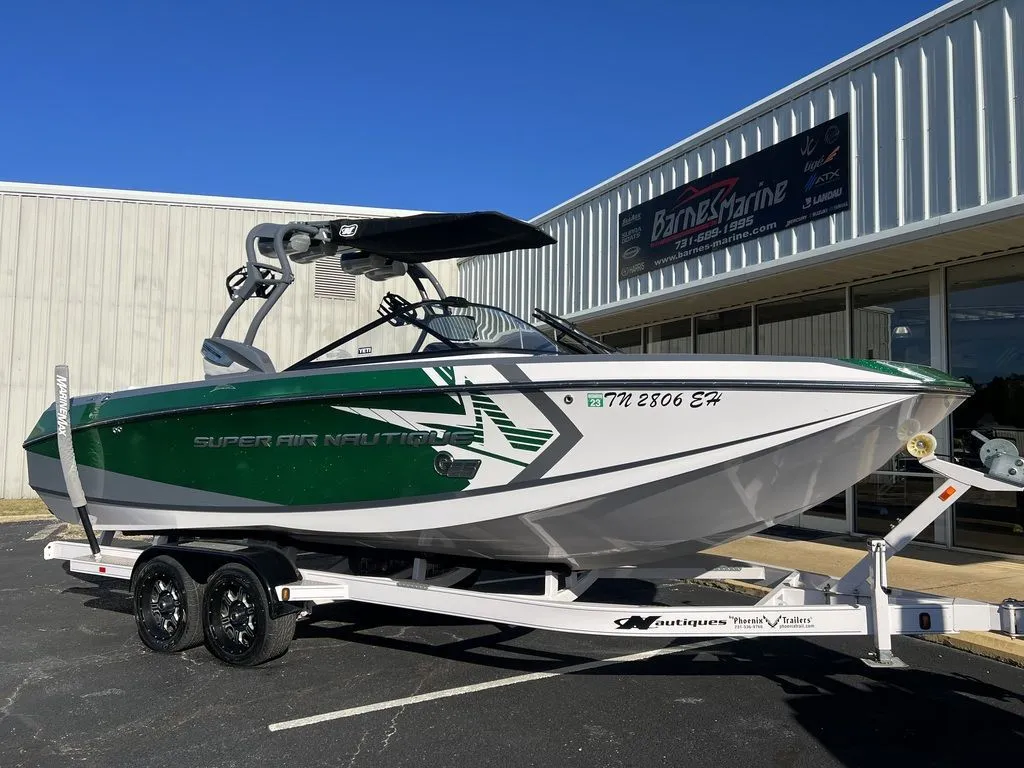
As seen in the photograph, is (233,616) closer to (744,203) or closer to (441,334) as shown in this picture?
(441,334)

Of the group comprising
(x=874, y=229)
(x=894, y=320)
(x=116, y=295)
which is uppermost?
(x=116, y=295)

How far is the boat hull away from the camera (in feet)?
11.6

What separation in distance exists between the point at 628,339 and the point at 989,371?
5.39m

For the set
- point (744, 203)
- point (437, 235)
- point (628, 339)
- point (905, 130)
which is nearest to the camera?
point (437, 235)

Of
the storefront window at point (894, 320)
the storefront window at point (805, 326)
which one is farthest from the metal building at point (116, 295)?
the storefront window at point (894, 320)

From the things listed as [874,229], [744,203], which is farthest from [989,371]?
[744,203]

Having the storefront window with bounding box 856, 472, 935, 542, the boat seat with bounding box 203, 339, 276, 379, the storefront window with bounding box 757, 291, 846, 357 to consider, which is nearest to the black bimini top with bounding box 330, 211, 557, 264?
the boat seat with bounding box 203, 339, 276, 379

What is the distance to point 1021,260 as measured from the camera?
7.00 m

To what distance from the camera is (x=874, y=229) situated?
7160mm

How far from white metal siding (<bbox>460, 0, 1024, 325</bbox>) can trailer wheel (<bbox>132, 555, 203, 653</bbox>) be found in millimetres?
6261

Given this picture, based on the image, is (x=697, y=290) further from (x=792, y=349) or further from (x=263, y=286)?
(x=263, y=286)

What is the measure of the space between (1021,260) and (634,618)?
5.51m

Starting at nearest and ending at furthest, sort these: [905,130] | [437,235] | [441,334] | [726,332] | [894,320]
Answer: [441,334] → [437,235] → [905,130] → [894,320] → [726,332]

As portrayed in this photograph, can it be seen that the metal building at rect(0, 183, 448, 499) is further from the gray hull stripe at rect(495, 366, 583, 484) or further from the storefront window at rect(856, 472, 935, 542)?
the gray hull stripe at rect(495, 366, 583, 484)
